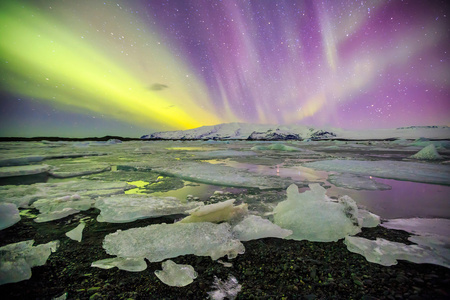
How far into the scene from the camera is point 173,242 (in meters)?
1.68

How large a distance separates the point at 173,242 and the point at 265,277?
0.82m

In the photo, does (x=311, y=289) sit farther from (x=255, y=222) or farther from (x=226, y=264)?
(x=255, y=222)

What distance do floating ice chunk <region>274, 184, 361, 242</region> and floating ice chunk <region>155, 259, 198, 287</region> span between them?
1.02 m

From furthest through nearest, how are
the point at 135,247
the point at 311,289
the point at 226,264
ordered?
1. the point at 135,247
2. the point at 226,264
3. the point at 311,289

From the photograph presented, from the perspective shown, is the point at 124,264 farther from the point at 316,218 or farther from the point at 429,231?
the point at 429,231

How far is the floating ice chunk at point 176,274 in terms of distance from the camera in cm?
127

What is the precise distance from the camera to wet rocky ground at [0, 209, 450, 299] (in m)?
1.15

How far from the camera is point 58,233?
6.45 feet

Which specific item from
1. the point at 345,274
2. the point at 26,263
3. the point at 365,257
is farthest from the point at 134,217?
the point at 365,257

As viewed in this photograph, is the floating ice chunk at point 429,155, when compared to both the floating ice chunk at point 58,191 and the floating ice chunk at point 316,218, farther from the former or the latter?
the floating ice chunk at point 58,191

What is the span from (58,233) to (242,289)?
6.42 ft

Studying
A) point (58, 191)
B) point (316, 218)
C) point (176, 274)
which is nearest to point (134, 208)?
point (176, 274)

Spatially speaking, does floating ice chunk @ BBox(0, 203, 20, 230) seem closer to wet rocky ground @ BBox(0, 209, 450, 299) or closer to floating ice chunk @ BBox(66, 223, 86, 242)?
floating ice chunk @ BBox(66, 223, 86, 242)

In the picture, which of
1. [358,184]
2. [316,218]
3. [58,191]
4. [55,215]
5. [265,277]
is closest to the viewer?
[265,277]
